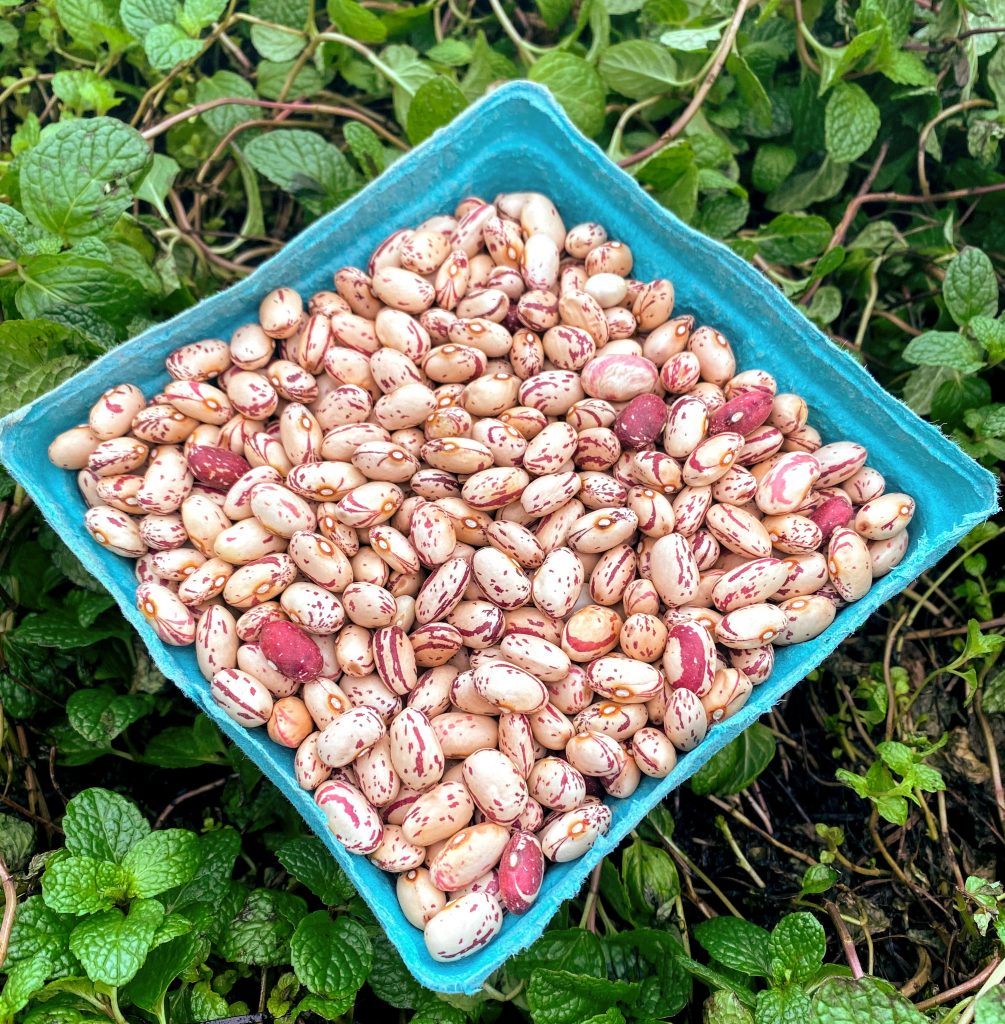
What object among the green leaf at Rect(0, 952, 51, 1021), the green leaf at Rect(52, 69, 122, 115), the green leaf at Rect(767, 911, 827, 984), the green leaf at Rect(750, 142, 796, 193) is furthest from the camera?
the green leaf at Rect(750, 142, 796, 193)

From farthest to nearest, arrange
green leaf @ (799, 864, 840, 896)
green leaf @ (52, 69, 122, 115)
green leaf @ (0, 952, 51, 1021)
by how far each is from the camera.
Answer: green leaf @ (52, 69, 122, 115), green leaf @ (799, 864, 840, 896), green leaf @ (0, 952, 51, 1021)

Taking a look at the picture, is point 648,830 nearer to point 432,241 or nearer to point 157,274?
point 432,241

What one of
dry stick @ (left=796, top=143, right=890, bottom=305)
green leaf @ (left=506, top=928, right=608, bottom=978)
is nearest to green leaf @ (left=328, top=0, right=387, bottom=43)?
dry stick @ (left=796, top=143, right=890, bottom=305)

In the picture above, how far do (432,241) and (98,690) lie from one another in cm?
67

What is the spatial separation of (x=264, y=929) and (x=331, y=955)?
0.35ft

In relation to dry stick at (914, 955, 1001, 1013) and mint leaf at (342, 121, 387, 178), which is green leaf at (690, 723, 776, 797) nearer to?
dry stick at (914, 955, 1001, 1013)

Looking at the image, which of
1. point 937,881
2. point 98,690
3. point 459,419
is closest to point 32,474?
point 98,690

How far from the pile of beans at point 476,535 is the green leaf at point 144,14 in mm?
475

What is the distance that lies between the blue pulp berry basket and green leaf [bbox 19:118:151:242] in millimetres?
186

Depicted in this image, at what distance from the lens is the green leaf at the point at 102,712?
109cm

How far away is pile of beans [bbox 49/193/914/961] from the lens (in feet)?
2.88

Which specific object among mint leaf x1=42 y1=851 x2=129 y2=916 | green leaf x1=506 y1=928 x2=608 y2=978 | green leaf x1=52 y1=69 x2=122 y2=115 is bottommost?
mint leaf x1=42 y1=851 x2=129 y2=916

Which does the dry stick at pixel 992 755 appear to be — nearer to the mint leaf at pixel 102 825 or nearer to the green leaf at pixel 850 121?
the green leaf at pixel 850 121

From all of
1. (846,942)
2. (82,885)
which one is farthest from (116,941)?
(846,942)
